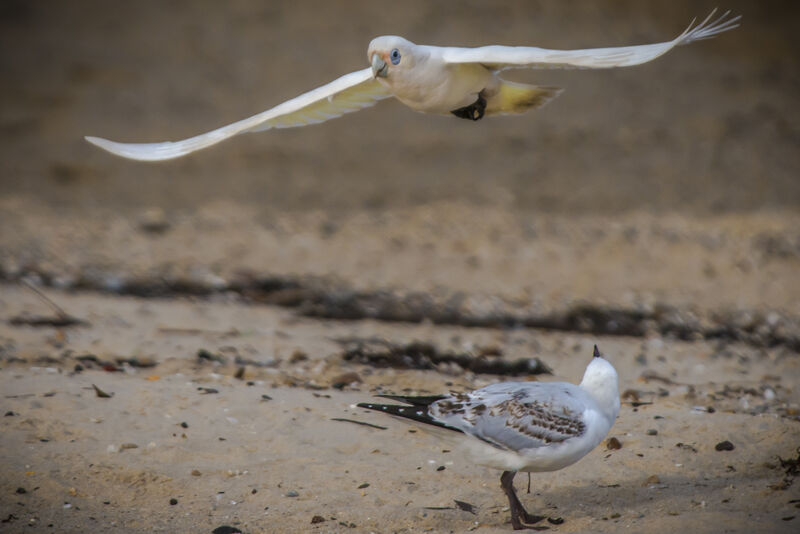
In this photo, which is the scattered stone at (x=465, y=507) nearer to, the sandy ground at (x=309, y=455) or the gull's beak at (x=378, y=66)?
the sandy ground at (x=309, y=455)

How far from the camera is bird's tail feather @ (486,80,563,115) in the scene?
5.51 meters

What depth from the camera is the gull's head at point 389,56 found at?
487 centimetres

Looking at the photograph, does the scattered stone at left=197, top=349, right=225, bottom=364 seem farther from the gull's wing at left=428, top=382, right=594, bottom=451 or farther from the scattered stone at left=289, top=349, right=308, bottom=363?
the gull's wing at left=428, top=382, right=594, bottom=451

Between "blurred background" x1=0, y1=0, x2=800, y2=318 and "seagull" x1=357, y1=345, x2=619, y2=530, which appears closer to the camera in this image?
"seagull" x1=357, y1=345, x2=619, y2=530

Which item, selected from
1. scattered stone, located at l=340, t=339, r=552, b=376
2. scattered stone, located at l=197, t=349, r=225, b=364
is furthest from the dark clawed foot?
scattered stone, located at l=197, t=349, r=225, b=364

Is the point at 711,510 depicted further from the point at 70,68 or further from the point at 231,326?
the point at 70,68

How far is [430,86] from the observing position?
198 inches

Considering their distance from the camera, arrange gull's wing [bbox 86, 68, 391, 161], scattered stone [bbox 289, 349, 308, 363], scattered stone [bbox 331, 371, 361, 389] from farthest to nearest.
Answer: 1. scattered stone [bbox 289, 349, 308, 363]
2. scattered stone [bbox 331, 371, 361, 389]
3. gull's wing [bbox 86, 68, 391, 161]

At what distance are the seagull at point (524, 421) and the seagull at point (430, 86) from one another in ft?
4.81

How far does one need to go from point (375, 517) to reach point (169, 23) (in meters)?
13.8

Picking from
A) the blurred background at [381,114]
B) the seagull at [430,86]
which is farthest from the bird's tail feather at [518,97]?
the blurred background at [381,114]

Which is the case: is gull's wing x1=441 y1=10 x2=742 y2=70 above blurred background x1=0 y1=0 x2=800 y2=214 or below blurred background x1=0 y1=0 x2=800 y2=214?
below

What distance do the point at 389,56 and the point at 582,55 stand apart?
39.9 inches

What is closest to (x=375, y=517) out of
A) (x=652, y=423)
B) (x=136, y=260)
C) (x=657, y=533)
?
(x=657, y=533)
